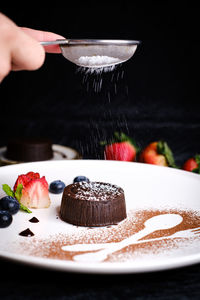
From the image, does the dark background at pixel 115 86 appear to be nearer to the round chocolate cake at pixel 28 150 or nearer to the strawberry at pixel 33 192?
the round chocolate cake at pixel 28 150

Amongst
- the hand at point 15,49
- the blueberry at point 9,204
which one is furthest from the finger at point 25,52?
the blueberry at point 9,204

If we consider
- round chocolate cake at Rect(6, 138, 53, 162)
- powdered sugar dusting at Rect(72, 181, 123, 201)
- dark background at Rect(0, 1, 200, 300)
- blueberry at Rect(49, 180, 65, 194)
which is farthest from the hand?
dark background at Rect(0, 1, 200, 300)

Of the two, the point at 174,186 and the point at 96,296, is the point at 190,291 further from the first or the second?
the point at 174,186

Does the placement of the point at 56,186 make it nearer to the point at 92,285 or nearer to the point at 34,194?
the point at 34,194

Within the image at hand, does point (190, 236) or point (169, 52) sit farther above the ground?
point (169, 52)

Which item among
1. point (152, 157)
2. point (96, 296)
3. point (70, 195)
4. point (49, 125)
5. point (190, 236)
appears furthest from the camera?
point (49, 125)

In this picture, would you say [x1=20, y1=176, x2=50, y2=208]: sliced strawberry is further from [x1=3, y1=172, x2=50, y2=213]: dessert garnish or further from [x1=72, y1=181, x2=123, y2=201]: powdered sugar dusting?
[x1=72, y1=181, x2=123, y2=201]: powdered sugar dusting

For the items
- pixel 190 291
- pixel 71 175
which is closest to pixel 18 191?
pixel 71 175
